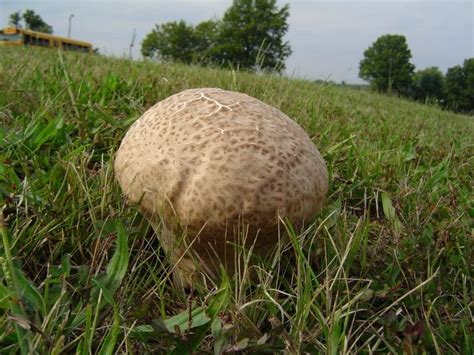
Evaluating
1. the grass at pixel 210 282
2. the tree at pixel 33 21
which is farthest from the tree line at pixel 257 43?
the grass at pixel 210 282

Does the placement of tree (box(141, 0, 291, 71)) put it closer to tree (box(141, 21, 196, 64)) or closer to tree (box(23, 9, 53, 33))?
tree (box(141, 21, 196, 64))

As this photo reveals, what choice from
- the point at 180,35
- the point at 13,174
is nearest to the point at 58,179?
the point at 13,174

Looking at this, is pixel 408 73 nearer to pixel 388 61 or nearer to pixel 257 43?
pixel 388 61

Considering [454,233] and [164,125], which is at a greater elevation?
[164,125]

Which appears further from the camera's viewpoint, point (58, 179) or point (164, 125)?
point (58, 179)

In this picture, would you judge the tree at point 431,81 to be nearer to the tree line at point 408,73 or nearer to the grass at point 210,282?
the tree line at point 408,73

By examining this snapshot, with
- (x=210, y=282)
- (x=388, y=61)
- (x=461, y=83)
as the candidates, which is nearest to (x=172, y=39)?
(x=388, y=61)

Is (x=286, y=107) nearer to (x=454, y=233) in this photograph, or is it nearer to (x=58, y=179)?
(x=454, y=233)

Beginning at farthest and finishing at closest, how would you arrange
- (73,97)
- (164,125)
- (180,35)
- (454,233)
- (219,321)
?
(180,35)
(73,97)
(454,233)
(164,125)
(219,321)
